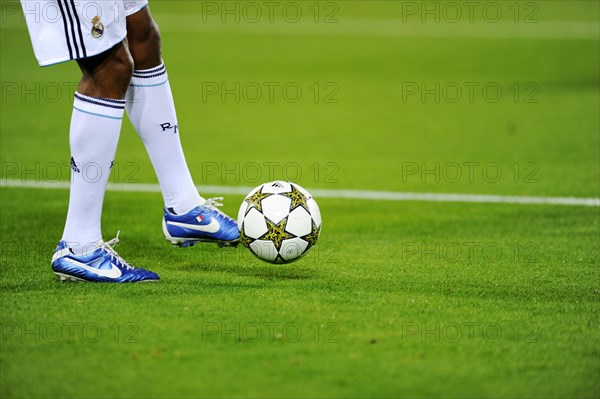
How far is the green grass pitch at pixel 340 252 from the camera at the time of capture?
3.42 meters

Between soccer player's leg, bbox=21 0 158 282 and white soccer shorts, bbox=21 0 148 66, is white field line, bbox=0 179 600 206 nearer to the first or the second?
soccer player's leg, bbox=21 0 158 282

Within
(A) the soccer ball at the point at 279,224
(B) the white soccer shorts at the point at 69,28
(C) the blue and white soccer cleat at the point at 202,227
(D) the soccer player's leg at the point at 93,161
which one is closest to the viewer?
(B) the white soccer shorts at the point at 69,28

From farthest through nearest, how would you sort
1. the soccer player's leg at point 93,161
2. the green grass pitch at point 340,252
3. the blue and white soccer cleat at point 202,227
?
the blue and white soccer cleat at point 202,227 < the soccer player's leg at point 93,161 < the green grass pitch at point 340,252

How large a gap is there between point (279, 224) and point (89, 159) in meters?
1.00

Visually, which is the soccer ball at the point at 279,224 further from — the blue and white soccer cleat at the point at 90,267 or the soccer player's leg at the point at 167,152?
the blue and white soccer cleat at the point at 90,267

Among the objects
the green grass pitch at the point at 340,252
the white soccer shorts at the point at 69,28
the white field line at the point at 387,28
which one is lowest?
the green grass pitch at the point at 340,252

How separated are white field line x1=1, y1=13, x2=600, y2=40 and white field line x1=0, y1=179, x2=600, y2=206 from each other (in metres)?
11.4

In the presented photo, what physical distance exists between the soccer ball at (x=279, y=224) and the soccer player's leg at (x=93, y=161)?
1.90 ft

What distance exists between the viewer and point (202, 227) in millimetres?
5016

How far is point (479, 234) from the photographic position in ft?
19.2

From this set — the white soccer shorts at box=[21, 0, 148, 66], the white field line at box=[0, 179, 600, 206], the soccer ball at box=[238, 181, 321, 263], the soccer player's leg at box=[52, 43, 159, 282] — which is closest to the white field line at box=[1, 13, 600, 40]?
the white field line at box=[0, 179, 600, 206]

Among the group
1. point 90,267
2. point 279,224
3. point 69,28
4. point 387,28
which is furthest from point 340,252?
point 387,28

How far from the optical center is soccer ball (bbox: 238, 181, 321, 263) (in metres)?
4.63

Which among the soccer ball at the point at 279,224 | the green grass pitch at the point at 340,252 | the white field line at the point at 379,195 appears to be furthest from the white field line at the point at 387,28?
the soccer ball at the point at 279,224
